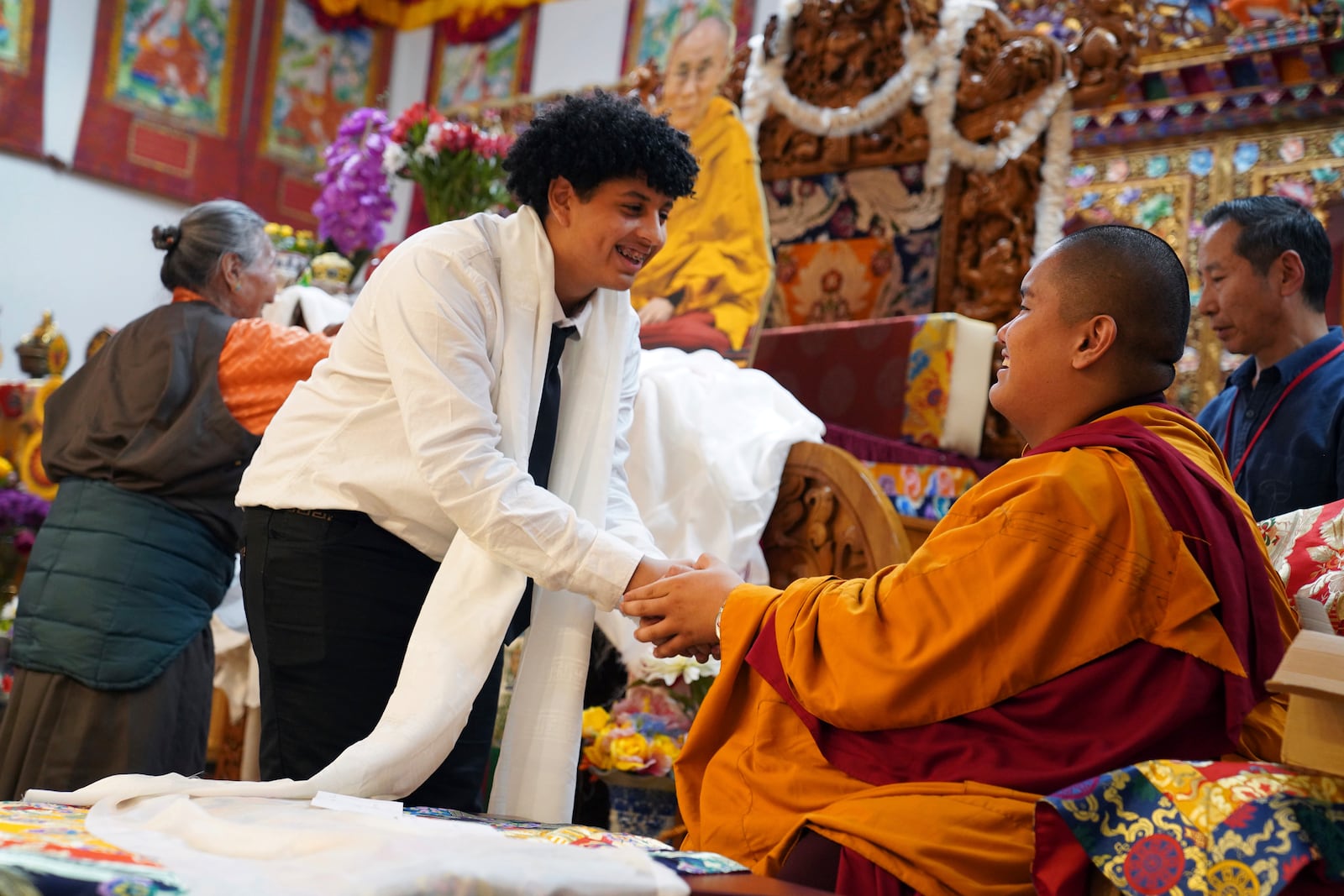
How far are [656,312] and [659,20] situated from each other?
4.98m

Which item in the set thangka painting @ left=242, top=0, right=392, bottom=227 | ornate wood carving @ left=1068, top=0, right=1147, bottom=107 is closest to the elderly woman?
ornate wood carving @ left=1068, top=0, right=1147, bottom=107

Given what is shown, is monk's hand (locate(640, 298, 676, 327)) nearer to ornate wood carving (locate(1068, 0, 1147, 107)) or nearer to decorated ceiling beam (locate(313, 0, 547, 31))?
ornate wood carving (locate(1068, 0, 1147, 107))

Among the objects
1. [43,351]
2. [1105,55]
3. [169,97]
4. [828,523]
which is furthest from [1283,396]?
[169,97]

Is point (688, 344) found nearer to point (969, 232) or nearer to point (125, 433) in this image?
point (969, 232)

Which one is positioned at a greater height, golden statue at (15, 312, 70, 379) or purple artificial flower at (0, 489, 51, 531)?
golden statue at (15, 312, 70, 379)

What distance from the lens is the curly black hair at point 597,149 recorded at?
6.73ft

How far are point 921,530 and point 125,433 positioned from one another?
185cm

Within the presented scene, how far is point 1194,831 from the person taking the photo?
1.17 meters

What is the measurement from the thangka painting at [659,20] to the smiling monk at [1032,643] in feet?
21.3

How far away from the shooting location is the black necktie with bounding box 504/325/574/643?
2121 millimetres

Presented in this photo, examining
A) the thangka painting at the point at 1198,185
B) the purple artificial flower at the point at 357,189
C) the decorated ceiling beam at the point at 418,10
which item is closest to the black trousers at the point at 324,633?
the purple artificial flower at the point at 357,189

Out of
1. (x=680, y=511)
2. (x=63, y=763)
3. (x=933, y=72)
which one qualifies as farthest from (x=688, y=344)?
(x=63, y=763)

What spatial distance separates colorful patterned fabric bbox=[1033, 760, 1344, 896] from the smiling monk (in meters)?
0.10

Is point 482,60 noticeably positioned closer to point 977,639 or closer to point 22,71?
point 22,71
